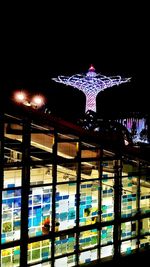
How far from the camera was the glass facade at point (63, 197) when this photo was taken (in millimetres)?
5444

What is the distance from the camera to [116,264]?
6602mm

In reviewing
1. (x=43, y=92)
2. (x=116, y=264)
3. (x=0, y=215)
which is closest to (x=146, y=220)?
(x=116, y=264)

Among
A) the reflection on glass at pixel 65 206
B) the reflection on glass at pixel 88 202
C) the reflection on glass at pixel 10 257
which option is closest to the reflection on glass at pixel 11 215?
the reflection on glass at pixel 10 257

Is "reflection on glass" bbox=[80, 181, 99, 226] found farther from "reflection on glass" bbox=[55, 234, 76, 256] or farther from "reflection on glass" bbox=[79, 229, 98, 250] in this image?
"reflection on glass" bbox=[55, 234, 76, 256]

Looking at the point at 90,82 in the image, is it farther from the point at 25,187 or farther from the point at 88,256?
the point at 25,187

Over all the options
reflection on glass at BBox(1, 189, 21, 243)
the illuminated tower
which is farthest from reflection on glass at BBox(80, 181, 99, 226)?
the illuminated tower

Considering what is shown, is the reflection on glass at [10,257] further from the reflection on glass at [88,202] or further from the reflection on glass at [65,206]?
the reflection on glass at [88,202]

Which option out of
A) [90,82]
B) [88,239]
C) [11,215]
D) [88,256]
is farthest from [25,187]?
[90,82]

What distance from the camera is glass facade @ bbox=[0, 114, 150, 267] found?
5.44 metres


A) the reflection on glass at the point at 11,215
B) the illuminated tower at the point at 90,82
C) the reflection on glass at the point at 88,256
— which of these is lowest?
the reflection on glass at the point at 88,256

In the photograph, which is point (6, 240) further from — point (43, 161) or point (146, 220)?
point (146, 220)

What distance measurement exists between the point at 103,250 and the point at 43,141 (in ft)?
7.34

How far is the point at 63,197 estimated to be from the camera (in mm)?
5902

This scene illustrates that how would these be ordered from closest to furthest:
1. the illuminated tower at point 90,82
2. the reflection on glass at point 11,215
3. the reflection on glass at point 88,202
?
the reflection on glass at point 11,215 → the reflection on glass at point 88,202 → the illuminated tower at point 90,82
